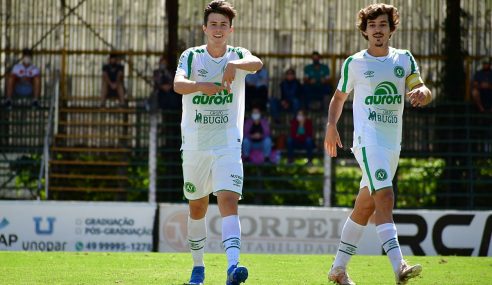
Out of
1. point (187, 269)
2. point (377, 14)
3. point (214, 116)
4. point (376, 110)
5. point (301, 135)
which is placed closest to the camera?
point (214, 116)

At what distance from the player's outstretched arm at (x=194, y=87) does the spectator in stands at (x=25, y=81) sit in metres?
15.2

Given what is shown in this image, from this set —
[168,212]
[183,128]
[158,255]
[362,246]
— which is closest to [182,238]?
[168,212]

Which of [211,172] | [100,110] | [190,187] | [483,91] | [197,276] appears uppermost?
A: [483,91]

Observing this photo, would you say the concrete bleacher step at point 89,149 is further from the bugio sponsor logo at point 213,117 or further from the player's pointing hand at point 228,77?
the player's pointing hand at point 228,77

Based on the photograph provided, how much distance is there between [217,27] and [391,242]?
226 centimetres

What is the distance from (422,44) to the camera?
2402cm

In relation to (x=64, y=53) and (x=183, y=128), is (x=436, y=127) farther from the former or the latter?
(x=183, y=128)

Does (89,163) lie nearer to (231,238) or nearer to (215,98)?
(215,98)

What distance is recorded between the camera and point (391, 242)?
8.84 m

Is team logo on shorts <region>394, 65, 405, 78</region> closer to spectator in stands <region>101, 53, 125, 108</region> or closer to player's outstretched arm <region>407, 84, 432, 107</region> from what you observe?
player's outstretched arm <region>407, 84, 432, 107</region>

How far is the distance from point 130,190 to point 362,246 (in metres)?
6.48

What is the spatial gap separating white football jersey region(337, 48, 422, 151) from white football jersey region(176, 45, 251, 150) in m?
0.99

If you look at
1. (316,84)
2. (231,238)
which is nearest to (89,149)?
(316,84)

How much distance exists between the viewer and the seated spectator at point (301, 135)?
22172 millimetres
